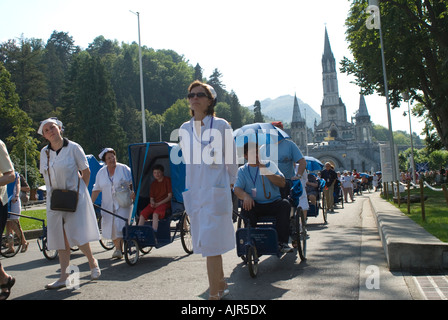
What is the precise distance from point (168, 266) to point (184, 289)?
1912mm

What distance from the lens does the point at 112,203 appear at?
30.5ft

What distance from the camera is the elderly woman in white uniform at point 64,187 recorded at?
253 inches

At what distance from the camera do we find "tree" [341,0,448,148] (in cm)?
2264

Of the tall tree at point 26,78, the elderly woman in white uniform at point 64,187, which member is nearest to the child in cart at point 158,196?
the elderly woman in white uniform at point 64,187

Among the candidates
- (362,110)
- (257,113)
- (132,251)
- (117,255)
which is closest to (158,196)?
(117,255)

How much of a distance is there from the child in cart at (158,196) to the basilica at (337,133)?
131869mm

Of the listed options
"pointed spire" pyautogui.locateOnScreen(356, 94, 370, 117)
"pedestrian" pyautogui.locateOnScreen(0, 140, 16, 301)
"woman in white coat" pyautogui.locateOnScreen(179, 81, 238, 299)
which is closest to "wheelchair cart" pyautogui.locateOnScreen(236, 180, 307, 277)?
"woman in white coat" pyautogui.locateOnScreen(179, 81, 238, 299)

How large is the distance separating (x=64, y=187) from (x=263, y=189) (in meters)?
2.57

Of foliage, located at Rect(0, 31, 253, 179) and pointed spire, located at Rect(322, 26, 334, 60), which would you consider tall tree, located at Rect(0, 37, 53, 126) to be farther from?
pointed spire, located at Rect(322, 26, 334, 60)

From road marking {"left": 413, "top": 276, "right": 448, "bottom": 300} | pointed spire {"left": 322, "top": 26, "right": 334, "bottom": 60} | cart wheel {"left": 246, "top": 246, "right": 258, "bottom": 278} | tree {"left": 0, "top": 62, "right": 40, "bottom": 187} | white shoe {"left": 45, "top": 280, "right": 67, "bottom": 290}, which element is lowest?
road marking {"left": 413, "top": 276, "right": 448, "bottom": 300}

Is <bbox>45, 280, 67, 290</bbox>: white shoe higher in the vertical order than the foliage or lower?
lower
